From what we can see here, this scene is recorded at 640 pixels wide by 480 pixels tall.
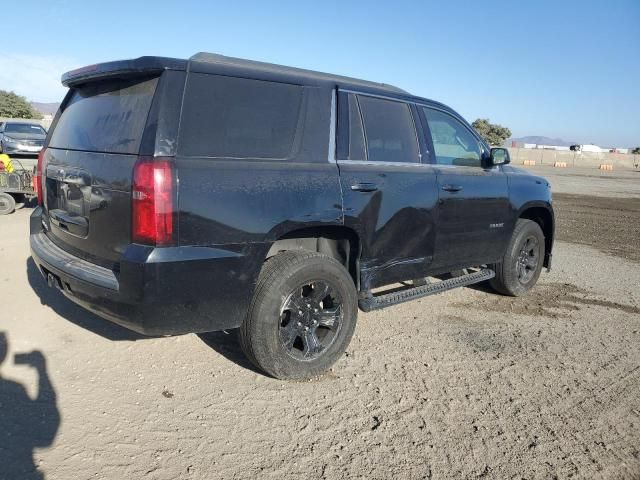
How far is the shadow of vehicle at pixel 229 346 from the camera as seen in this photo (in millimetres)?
3760

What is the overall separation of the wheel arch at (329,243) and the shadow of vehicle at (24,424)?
1573mm

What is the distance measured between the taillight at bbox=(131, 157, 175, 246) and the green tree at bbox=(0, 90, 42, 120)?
51720 millimetres

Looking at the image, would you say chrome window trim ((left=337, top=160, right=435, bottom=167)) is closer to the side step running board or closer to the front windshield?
the side step running board

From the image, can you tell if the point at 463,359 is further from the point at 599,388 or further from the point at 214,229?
the point at 214,229

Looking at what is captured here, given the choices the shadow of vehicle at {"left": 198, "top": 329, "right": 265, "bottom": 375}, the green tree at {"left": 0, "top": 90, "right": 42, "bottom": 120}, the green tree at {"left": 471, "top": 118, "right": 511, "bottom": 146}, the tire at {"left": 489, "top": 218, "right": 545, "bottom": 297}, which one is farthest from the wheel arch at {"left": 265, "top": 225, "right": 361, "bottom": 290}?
the green tree at {"left": 471, "top": 118, "right": 511, "bottom": 146}

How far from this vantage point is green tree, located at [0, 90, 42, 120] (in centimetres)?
4706

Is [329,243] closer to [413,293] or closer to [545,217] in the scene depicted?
[413,293]

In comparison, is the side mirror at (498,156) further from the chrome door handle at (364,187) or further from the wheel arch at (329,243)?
the wheel arch at (329,243)

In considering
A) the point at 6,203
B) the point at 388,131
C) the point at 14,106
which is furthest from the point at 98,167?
the point at 14,106

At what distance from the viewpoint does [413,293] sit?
4.35 m

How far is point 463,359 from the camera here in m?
3.97

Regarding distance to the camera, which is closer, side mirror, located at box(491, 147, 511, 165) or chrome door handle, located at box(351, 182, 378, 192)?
chrome door handle, located at box(351, 182, 378, 192)

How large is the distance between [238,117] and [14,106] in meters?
54.4

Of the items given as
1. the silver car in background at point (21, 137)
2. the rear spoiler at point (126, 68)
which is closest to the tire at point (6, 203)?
the silver car in background at point (21, 137)
